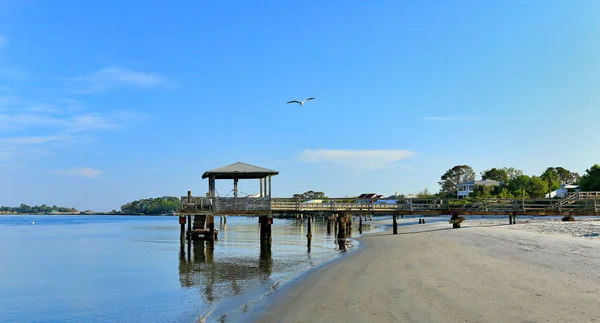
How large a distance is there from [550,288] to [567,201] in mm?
32330

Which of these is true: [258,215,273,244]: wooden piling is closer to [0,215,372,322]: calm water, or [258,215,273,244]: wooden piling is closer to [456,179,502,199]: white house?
[0,215,372,322]: calm water

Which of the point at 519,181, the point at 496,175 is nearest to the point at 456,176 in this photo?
the point at 496,175

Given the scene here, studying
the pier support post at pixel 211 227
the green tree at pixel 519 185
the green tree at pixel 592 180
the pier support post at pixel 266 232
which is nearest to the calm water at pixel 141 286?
the pier support post at pixel 266 232

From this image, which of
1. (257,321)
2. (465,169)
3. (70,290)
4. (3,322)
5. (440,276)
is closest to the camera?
(257,321)

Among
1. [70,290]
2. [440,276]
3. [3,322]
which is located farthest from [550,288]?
[70,290]

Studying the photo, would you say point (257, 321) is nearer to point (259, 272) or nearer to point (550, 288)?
point (550, 288)

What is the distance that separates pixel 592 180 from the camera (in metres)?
68.0

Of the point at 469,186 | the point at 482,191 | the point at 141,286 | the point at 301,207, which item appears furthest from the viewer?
the point at 469,186

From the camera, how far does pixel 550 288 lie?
1109cm

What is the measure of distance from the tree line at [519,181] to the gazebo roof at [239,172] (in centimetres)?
5183

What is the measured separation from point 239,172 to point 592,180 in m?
57.0

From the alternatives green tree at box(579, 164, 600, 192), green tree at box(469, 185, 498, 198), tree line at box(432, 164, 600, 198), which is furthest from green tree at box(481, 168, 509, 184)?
green tree at box(579, 164, 600, 192)

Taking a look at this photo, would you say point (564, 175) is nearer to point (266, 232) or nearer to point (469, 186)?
point (469, 186)

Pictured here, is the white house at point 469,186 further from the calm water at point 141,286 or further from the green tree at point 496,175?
the calm water at point 141,286
